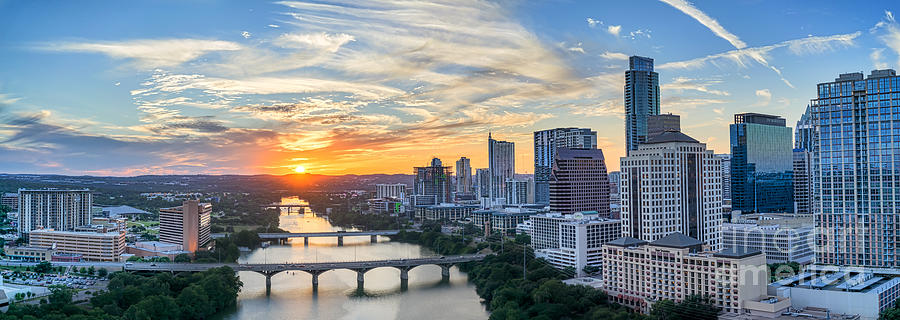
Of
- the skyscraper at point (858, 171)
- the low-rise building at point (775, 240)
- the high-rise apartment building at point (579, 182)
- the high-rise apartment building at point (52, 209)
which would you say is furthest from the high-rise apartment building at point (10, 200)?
the skyscraper at point (858, 171)

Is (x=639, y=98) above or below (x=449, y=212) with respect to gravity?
above

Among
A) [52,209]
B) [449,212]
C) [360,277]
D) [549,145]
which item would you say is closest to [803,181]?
[549,145]

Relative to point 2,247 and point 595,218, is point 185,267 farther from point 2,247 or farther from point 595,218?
point 595,218

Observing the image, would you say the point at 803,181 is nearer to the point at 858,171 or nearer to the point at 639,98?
the point at 639,98

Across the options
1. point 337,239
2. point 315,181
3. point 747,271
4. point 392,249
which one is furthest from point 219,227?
point 315,181

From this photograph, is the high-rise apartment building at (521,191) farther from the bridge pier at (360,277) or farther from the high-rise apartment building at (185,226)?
the bridge pier at (360,277)

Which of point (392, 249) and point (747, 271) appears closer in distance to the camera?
point (747, 271)
